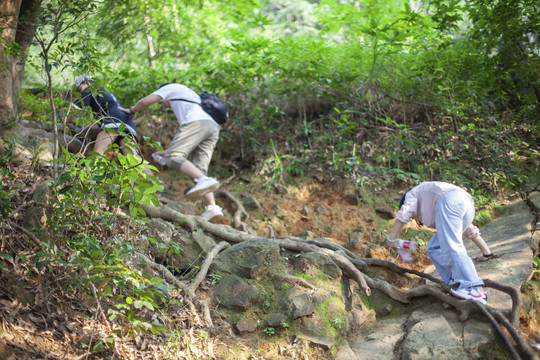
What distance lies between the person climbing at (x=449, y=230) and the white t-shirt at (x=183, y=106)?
3146mm

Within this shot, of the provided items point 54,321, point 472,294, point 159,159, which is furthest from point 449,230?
point 159,159

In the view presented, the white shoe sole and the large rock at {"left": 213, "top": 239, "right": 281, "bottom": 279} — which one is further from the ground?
the white shoe sole

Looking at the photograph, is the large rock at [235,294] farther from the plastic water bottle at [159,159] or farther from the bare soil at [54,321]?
the plastic water bottle at [159,159]

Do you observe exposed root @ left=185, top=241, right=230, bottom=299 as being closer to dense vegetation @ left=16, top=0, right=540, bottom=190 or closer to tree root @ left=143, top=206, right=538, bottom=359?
tree root @ left=143, top=206, right=538, bottom=359

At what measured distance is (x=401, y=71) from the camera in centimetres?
876

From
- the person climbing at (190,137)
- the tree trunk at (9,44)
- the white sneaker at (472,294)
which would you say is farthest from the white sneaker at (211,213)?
the white sneaker at (472,294)

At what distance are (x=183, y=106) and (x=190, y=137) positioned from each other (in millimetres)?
480

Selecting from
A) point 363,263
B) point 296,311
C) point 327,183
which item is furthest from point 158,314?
point 327,183

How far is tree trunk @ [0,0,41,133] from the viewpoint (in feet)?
15.6

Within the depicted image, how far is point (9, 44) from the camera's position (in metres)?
4.82

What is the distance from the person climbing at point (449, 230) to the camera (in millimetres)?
4207

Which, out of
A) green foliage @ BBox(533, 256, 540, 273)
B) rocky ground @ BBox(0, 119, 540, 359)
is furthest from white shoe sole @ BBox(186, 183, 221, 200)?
green foliage @ BBox(533, 256, 540, 273)

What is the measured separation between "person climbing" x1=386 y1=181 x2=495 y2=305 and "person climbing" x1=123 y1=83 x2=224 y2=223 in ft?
8.33

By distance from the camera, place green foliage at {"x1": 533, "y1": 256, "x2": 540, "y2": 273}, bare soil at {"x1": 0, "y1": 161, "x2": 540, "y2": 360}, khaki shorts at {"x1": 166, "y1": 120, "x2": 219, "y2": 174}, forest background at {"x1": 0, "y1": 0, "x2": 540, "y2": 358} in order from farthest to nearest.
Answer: forest background at {"x1": 0, "y1": 0, "x2": 540, "y2": 358} → khaki shorts at {"x1": 166, "y1": 120, "x2": 219, "y2": 174} → green foliage at {"x1": 533, "y1": 256, "x2": 540, "y2": 273} → bare soil at {"x1": 0, "y1": 161, "x2": 540, "y2": 360}
